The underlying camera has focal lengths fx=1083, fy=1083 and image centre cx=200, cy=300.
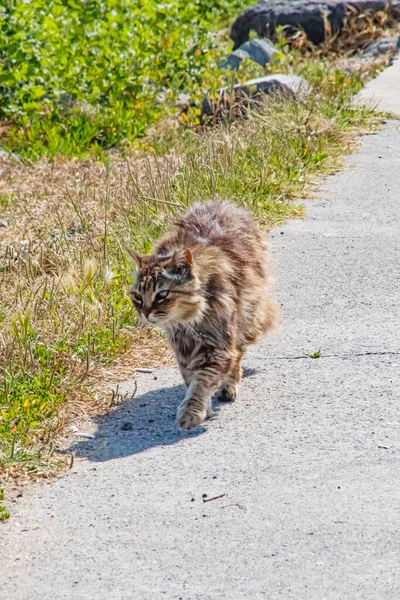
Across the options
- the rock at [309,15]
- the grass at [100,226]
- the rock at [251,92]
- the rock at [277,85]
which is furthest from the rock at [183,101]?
the rock at [309,15]

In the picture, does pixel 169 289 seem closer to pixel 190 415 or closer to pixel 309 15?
pixel 190 415

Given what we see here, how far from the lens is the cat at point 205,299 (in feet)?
19.6

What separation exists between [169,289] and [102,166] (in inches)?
257

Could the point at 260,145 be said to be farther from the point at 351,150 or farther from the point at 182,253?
the point at 182,253

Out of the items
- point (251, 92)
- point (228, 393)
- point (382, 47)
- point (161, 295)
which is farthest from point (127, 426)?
point (382, 47)

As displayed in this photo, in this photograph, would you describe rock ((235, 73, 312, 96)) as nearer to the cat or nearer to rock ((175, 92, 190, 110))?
rock ((175, 92, 190, 110))

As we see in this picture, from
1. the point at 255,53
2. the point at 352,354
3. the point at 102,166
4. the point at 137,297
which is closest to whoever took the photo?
the point at 137,297

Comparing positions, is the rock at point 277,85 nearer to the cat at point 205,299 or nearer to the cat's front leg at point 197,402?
the cat at point 205,299

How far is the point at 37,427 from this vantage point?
591cm

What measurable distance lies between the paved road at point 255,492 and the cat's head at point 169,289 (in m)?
0.64

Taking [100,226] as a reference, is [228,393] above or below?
above

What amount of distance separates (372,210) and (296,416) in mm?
4036

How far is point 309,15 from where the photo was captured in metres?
16.7

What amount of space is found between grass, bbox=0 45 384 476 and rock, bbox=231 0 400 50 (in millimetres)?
2440
